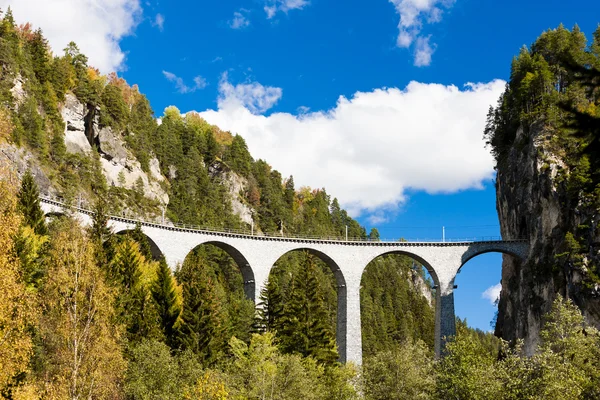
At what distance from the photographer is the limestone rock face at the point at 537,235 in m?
51.8

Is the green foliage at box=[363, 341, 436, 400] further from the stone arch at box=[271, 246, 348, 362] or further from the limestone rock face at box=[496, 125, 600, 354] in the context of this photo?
the limestone rock face at box=[496, 125, 600, 354]

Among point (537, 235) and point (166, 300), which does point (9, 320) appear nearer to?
point (166, 300)

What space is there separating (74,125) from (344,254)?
4533 centimetres

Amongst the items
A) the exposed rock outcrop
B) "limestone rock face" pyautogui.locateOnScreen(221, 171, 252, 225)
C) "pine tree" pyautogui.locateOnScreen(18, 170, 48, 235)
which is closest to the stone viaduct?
"pine tree" pyautogui.locateOnScreen(18, 170, 48, 235)

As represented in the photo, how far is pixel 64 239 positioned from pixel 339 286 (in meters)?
35.9

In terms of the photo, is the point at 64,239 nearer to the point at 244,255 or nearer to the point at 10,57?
the point at 244,255

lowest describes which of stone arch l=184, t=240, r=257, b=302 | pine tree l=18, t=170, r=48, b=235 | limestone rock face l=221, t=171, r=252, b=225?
stone arch l=184, t=240, r=257, b=302

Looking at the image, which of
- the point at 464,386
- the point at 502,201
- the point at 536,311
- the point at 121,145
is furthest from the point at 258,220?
the point at 464,386

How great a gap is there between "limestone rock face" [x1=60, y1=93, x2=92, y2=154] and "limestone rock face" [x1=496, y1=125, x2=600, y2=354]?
56556 millimetres

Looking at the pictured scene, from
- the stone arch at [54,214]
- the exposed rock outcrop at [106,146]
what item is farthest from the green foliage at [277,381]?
the exposed rock outcrop at [106,146]

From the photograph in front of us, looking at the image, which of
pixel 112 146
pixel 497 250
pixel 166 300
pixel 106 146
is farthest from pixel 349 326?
pixel 112 146

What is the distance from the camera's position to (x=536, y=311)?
5778 cm

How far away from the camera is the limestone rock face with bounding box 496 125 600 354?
51844 mm

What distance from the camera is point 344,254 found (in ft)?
198
